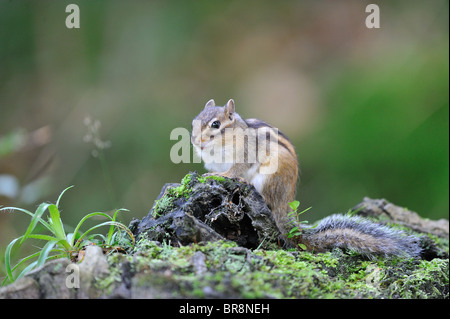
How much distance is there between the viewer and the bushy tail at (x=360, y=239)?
8.75 feet

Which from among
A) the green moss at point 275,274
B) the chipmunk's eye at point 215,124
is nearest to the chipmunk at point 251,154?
the chipmunk's eye at point 215,124

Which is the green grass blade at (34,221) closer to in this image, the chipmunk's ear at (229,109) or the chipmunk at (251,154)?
the chipmunk at (251,154)

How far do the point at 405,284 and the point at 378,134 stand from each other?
371 centimetres

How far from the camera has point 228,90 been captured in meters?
6.66

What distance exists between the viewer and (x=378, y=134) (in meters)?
5.83

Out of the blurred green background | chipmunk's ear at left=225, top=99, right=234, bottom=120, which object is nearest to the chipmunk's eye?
chipmunk's ear at left=225, top=99, right=234, bottom=120

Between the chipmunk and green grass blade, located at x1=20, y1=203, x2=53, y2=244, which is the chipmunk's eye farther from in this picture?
green grass blade, located at x1=20, y1=203, x2=53, y2=244

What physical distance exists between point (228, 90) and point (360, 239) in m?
4.26

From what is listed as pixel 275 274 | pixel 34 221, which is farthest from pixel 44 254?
pixel 275 274

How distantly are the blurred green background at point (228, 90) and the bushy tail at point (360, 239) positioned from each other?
243 cm

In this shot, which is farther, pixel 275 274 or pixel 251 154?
pixel 251 154

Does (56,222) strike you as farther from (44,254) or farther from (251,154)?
(251,154)
